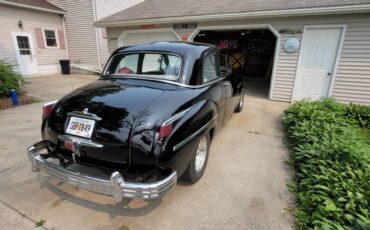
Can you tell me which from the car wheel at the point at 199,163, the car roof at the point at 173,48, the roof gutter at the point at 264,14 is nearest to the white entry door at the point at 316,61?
the roof gutter at the point at 264,14

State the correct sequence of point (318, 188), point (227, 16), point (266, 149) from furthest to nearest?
point (227, 16) < point (266, 149) < point (318, 188)

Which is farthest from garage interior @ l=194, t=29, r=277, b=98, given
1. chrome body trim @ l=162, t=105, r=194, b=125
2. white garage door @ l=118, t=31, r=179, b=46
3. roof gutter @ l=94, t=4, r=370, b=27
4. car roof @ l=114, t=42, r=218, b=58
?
chrome body trim @ l=162, t=105, r=194, b=125

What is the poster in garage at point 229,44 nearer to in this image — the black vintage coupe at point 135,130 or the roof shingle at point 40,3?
the roof shingle at point 40,3

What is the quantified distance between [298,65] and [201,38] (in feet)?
23.2

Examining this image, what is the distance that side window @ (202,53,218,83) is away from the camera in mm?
2984

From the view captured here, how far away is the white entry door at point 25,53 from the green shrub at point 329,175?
12782 millimetres

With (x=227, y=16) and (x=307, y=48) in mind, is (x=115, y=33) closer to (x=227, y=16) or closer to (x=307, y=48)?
(x=227, y=16)

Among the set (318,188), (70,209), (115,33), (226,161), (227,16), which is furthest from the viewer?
(115,33)

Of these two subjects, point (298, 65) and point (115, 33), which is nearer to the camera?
point (298, 65)

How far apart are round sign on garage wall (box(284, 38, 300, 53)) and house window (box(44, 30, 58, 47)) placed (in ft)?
40.6

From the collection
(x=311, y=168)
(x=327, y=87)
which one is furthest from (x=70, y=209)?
(x=327, y=87)

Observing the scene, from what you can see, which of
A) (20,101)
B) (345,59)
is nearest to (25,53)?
(20,101)

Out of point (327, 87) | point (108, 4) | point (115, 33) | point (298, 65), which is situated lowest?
point (327, 87)

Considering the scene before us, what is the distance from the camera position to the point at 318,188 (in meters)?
2.45
